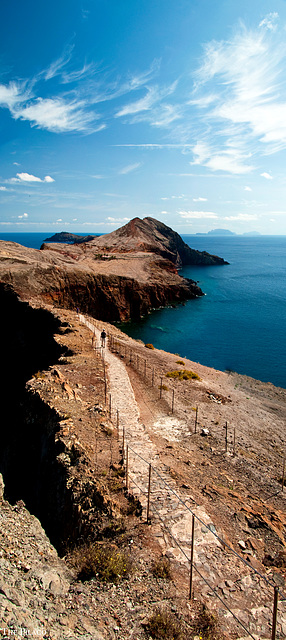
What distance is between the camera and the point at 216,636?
6.75 m

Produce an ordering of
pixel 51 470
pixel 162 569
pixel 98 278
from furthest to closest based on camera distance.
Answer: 1. pixel 98 278
2. pixel 51 470
3. pixel 162 569

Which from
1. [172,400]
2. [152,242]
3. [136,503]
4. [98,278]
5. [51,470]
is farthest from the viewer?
[152,242]

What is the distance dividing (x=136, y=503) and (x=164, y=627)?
3.84 metres

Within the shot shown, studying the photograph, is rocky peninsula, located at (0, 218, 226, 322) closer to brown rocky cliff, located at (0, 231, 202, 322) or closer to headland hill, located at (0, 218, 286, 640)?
brown rocky cliff, located at (0, 231, 202, 322)

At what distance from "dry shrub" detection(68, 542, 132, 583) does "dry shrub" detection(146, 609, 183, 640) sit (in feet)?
4.58

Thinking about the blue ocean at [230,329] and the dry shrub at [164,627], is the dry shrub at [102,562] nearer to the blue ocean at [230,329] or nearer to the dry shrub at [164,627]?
the dry shrub at [164,627]

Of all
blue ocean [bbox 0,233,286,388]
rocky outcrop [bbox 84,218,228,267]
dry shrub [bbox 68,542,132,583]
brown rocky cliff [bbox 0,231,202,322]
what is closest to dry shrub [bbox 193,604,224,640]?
dry shrub [bbox 68,542,132,583]

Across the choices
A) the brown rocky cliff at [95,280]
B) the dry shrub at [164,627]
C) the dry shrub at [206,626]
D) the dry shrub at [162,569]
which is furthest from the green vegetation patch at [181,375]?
the brown rocky cliff at [95,280]

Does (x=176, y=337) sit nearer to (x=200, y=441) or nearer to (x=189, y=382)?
(x=189, y=382)

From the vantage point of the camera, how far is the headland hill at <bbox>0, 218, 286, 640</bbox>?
23.9 ft

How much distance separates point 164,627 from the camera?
6766 mm

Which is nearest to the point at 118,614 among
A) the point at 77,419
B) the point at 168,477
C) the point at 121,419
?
the point at 168,477

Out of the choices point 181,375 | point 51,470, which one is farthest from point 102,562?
point 181,375

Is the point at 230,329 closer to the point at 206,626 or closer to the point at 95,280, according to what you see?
the point at 95,280
